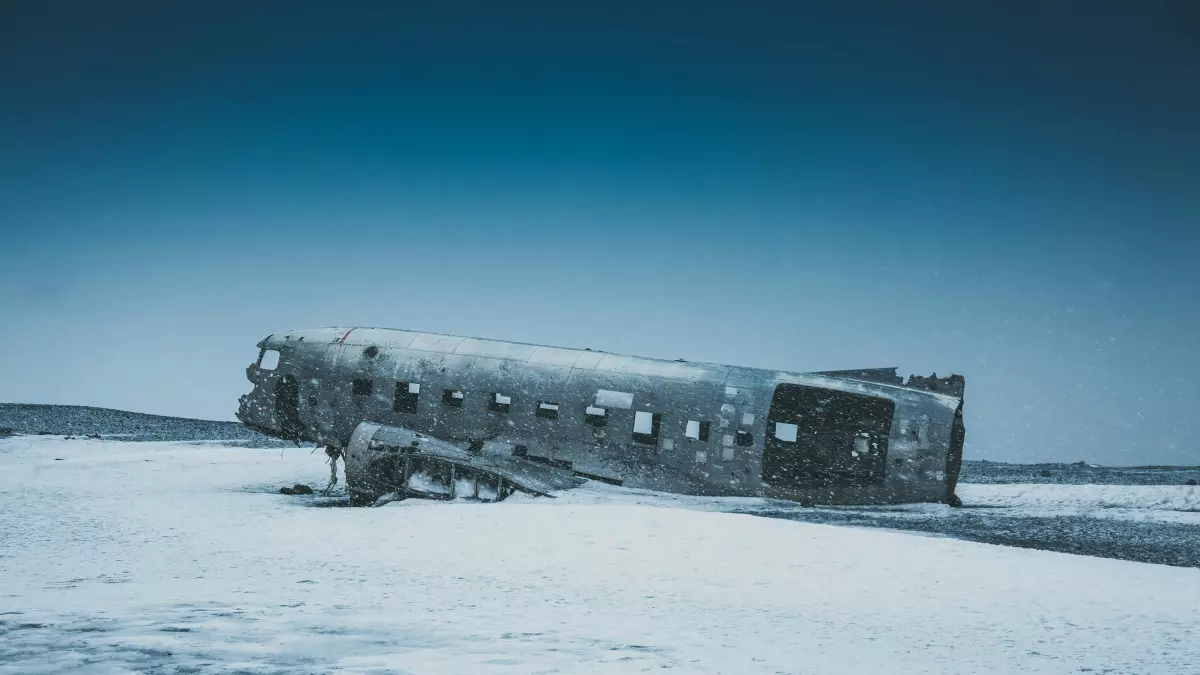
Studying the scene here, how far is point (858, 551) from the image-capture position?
12133 millimetres

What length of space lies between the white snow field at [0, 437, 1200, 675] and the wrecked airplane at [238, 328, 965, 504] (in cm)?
126

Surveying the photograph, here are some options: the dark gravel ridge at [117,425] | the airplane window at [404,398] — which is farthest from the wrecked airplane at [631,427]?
the dark gravel ridge at [117,425]

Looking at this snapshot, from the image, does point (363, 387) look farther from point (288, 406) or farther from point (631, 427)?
point (631, 427)

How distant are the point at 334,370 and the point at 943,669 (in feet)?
56.4

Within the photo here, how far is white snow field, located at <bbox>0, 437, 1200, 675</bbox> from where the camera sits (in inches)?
262

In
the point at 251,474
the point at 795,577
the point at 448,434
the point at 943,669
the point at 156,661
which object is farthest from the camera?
the point at 251,474

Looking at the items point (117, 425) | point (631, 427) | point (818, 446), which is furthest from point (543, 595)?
point (117, 425)

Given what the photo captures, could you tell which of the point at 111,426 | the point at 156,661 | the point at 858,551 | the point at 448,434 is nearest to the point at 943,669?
the point at 858,551

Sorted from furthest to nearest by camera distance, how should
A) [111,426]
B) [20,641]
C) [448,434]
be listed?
[111,426] → [448,434] → [20,641]

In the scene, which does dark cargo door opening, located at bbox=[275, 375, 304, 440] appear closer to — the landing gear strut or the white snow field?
the landing gear strut

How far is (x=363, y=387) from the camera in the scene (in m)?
20.0

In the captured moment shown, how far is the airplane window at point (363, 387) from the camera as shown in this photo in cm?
1988

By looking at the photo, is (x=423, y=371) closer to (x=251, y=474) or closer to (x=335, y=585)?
(x=251, y=474)

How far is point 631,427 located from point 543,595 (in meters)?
9.02
